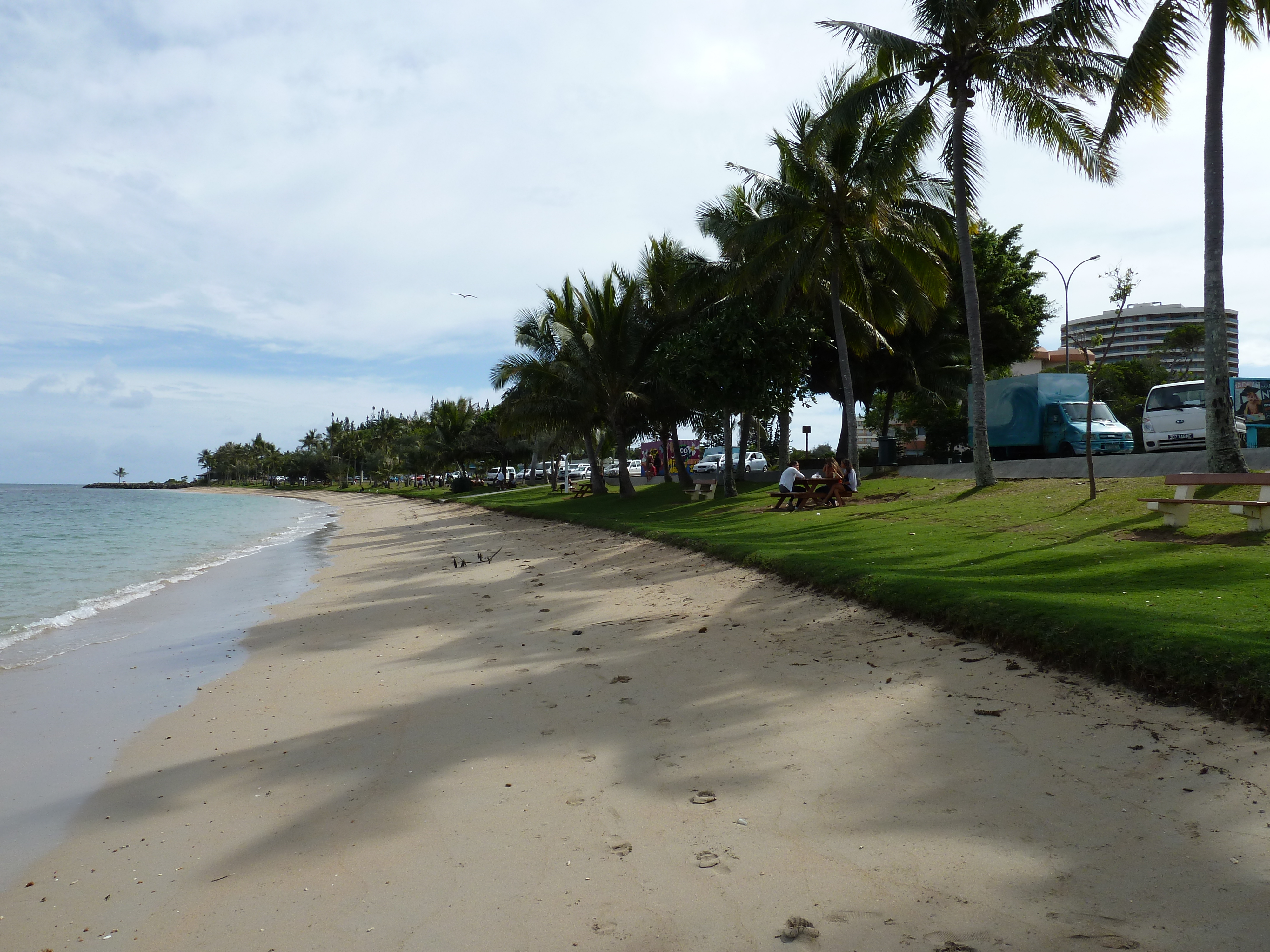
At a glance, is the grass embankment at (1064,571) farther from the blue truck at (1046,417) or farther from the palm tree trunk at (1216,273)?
the blue truck at (1046,417)

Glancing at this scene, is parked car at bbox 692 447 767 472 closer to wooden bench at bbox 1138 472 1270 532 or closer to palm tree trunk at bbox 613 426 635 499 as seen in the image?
palm tree trunk at bbox 613 426 635 499

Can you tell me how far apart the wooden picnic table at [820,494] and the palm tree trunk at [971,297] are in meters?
2.74

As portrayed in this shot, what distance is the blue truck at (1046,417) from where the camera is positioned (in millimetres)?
21438

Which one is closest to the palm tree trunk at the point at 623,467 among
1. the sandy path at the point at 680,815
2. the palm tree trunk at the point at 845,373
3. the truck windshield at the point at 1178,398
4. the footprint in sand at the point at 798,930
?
the palm tree trunk at the point at 845,373

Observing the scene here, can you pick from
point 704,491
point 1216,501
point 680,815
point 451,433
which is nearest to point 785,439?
point 704,491

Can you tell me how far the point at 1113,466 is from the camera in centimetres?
1686

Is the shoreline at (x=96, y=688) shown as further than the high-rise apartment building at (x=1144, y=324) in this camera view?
No

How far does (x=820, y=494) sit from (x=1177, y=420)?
816 cm

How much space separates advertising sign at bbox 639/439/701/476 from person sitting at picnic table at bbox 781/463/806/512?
19.9 metres

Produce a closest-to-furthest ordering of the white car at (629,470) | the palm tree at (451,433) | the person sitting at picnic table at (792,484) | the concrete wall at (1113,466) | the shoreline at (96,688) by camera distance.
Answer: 1. the shoreline at (96,688)
2. the concrete wall at (1113,466)
3. the person sitting at picnic table at (792,484)
4. the white car at (629,470)
5. the palm tree at (451,433)

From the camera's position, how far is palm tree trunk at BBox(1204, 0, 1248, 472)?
1193 cm

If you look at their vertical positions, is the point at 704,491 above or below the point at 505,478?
above

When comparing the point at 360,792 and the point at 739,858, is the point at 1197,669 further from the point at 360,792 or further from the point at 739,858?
the point at 360,792

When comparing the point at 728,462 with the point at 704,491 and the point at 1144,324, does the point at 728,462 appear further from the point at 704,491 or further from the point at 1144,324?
the point at 1144,324
